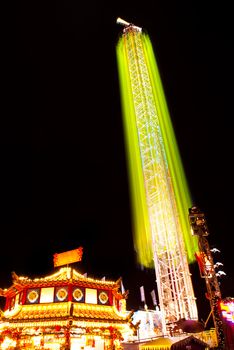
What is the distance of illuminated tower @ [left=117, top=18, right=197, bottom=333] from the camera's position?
26.5m

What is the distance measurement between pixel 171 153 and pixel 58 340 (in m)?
21.7

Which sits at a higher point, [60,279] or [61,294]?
[60,279]

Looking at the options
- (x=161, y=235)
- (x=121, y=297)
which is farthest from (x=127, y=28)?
(x=121, y=297)

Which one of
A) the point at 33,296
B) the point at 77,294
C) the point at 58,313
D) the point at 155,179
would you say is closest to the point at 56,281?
the point at 77,294

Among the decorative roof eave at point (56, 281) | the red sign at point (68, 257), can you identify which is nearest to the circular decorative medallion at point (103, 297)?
the decorative roof eave at point (56, 281)

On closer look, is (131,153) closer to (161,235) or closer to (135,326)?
(161,235)

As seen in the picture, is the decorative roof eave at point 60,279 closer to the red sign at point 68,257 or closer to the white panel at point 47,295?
the white panel at point 47,295

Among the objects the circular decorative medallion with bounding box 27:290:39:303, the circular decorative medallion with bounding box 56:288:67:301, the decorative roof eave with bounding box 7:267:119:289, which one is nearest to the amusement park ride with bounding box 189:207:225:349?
the decorative roof eave with bounding box 7:267:119:289

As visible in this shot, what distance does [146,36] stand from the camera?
39.7 meters

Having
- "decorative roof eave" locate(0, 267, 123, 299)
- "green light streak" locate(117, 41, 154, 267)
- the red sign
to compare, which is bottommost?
"decorative roof eave" locate(0, 267, 123, 299)

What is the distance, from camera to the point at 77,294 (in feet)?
60.1

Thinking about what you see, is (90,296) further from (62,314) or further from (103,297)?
(62,314)

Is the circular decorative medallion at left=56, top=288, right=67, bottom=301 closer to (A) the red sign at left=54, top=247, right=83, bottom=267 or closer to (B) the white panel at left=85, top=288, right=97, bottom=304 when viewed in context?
(B) the white panel at left=85, top=288, right=97, bottom=304

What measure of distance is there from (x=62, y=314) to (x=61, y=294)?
1.34 m
